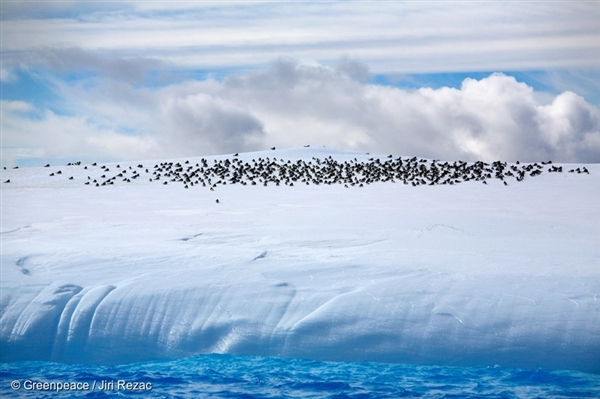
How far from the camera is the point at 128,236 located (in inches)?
538

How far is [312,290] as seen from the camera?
31.7 feet

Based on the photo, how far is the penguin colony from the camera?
24312 mm

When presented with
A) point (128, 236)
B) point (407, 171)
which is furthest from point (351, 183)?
point (128, 236)

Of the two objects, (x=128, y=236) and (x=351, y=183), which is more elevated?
(x=351, y=183)

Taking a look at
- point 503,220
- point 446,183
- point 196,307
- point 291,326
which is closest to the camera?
point 291,326

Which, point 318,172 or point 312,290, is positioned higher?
point 318,172

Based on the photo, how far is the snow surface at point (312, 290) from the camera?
340 inches

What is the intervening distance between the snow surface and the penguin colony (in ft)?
28.9

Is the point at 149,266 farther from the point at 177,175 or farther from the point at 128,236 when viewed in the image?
the point at 177,175

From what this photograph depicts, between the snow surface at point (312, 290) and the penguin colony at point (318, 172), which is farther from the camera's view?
the penguin colony at point (318, 172)

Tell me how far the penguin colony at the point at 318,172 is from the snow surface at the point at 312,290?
28.9ft

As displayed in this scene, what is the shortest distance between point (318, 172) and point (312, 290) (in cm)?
1717

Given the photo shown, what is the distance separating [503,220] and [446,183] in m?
8.07

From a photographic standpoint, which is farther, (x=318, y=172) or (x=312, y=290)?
(x=318, y=172)
